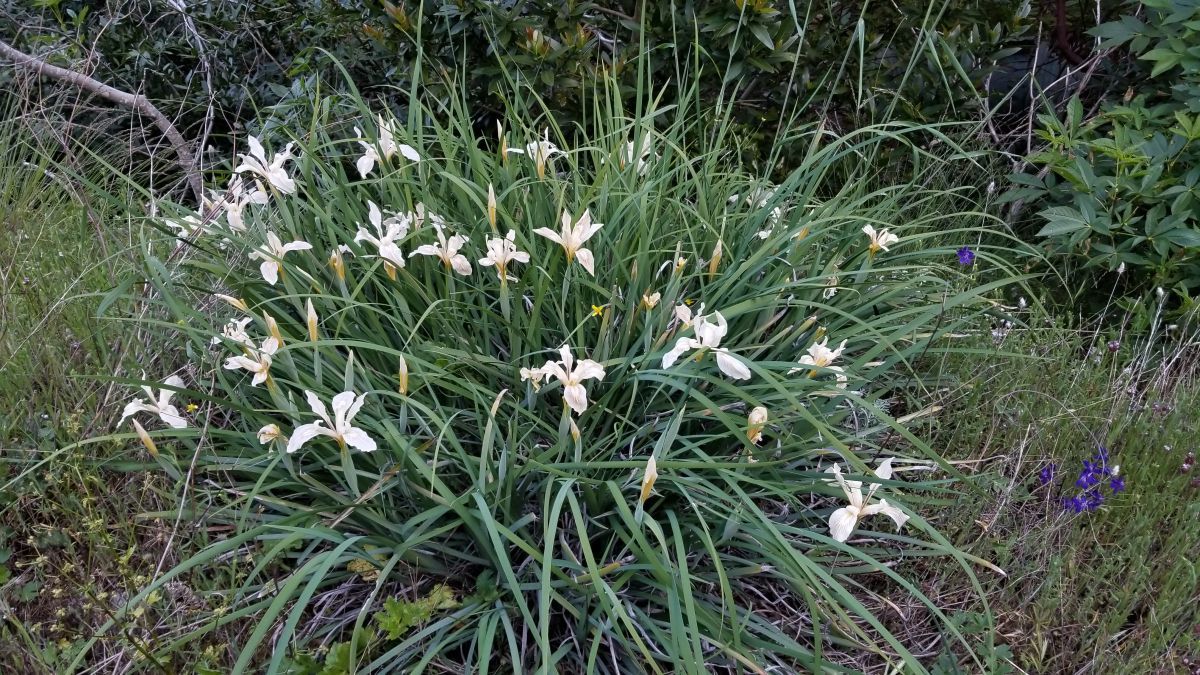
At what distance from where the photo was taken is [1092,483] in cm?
209

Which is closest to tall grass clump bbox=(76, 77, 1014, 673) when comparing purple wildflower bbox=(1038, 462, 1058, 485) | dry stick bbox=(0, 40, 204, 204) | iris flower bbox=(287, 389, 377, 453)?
iris flower bbox=(287, 389, 377, 453)

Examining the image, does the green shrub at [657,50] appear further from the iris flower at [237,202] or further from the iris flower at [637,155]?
the iris flower at [237,202]

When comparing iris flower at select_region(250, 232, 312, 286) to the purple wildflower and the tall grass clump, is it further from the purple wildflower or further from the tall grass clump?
the purple wildflower

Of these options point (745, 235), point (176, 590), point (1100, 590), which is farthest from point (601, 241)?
point (1100, 590)

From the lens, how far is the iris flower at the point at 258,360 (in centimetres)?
169

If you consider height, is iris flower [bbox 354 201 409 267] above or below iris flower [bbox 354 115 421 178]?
below

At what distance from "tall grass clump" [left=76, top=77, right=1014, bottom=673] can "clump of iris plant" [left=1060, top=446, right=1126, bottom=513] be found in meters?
0.31

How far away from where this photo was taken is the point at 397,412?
6.47 ft

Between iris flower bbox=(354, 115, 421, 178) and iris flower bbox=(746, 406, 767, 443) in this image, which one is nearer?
iris flower bbox=(746, 406, 767, 443)

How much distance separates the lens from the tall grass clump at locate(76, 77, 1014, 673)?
1658mm

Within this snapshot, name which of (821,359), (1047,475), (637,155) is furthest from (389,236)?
(1047,475)

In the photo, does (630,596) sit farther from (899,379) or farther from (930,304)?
(930,304)

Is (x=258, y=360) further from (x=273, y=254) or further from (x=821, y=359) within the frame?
(x=821, y=359)

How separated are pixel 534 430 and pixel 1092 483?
125 centimetres
